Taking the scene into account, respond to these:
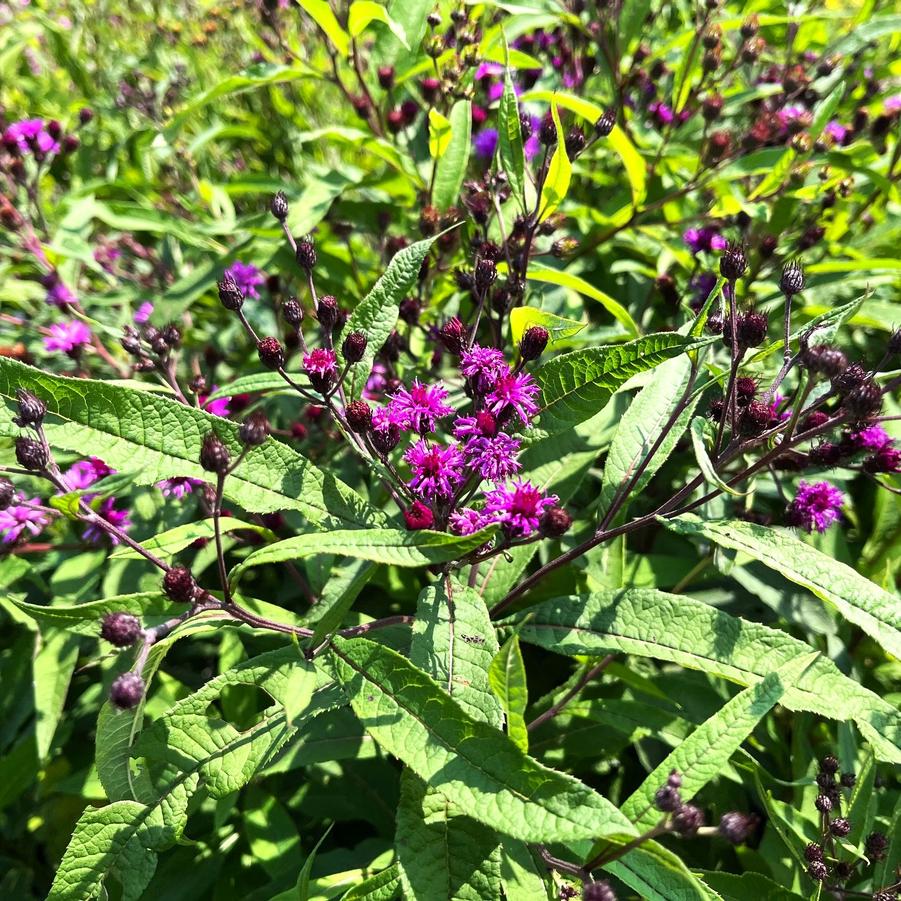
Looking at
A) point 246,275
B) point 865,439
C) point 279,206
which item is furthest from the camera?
point 246,275

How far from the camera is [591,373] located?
1.22 m

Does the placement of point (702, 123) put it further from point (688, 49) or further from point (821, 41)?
point (821, 41)

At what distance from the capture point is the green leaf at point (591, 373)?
1.13m

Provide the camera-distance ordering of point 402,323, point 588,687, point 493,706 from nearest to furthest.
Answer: point 493,706
point 588,687
point 402,323

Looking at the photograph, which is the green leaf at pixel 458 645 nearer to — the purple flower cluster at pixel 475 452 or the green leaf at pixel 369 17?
the purple flower cluster at pixel 475 452

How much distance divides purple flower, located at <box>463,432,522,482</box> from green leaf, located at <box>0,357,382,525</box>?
25 centimetres

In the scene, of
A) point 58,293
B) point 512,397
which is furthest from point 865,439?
point 58,293

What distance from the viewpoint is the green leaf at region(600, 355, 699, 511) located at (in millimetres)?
1407

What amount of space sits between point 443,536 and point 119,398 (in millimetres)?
634

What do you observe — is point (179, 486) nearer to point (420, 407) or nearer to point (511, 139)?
point (420, 407)

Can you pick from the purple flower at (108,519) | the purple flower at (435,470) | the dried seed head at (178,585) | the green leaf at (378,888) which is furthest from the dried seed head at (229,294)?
the green leaf at (378,888)

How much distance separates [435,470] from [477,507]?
0.15 m

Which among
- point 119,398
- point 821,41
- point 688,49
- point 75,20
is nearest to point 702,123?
point 688,49

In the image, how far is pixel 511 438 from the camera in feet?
4.26
